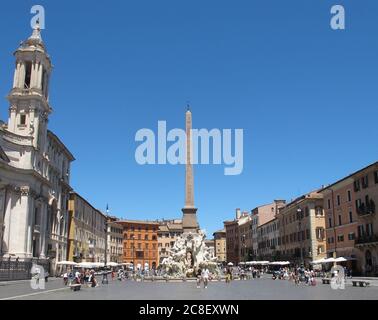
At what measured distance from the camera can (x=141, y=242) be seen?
115625 millimetres

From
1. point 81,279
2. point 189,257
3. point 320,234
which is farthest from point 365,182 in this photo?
point 81,279

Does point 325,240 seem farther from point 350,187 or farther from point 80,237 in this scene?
point 80,237

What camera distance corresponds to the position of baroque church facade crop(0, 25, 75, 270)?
49312 mm

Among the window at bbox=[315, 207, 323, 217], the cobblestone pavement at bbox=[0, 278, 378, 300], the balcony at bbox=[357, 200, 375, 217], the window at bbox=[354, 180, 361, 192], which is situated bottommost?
the cobblestone pavement at bbox=[0, 278, 378, 300]

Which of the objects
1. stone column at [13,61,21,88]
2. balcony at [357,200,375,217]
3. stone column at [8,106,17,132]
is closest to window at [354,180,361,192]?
balcony at [357,200,375,217]

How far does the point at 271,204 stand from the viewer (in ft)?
322

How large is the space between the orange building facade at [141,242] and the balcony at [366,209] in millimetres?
72239

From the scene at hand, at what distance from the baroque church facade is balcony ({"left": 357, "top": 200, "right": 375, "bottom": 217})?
34218 millimetres

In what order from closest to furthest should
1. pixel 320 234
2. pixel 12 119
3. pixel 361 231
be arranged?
1. pixel 361 231
2. pixel 12 119
3. pixel 320 234

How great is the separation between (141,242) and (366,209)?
248 feet

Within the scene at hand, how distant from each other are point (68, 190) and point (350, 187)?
127ft

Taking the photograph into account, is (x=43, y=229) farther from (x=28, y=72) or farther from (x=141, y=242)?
(x=141, y=242)

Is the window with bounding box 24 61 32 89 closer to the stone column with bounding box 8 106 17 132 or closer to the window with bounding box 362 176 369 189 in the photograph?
the stone column with bounding box 8 106 17 132
